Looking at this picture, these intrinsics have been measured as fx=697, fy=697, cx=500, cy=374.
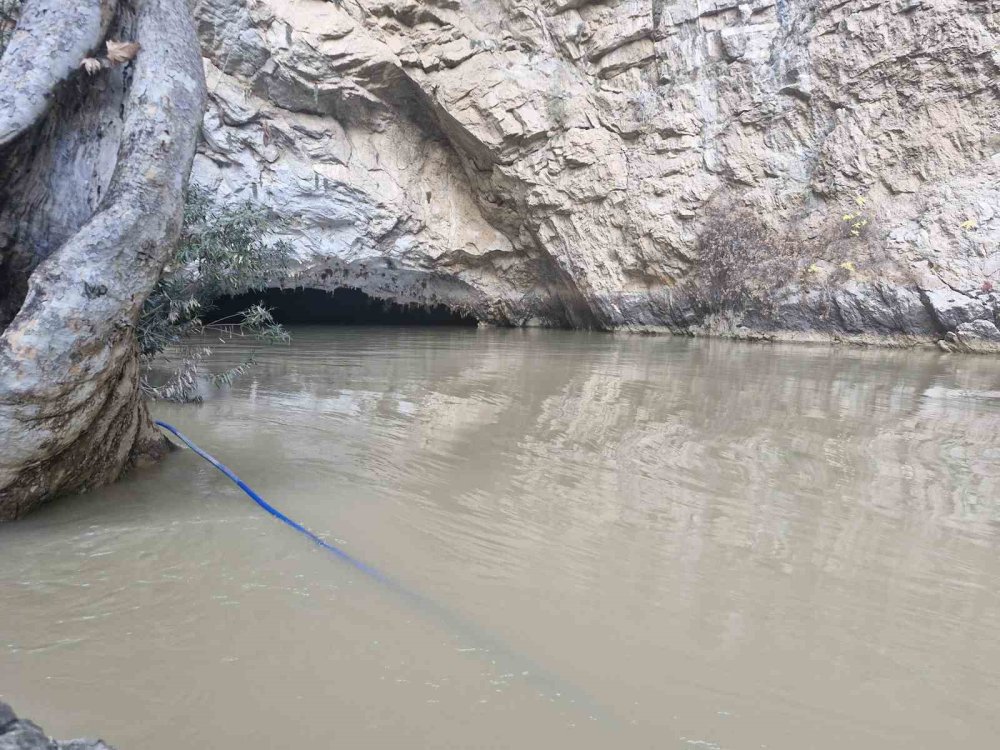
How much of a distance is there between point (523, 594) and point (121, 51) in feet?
8.80

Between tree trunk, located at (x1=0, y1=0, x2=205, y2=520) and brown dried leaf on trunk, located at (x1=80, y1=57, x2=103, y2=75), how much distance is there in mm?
28

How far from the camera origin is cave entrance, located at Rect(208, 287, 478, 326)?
15609 mm

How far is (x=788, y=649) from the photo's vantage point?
1816 mm

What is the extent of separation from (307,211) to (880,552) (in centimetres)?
1178

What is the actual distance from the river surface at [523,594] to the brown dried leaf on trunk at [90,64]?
1.75 m

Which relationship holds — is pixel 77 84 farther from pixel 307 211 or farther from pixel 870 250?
pixel 870 250

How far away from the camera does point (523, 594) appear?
6.97 feet

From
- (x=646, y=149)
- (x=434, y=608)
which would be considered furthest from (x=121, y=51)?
(x=646, y=149)

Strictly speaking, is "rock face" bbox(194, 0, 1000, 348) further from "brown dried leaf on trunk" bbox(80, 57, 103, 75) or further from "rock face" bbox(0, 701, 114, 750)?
"rock face" bbox(0, 701, 114, 750)

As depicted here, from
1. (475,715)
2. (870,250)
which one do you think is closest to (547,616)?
(475,715)

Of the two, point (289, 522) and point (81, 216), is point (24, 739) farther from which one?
point (81, 216)

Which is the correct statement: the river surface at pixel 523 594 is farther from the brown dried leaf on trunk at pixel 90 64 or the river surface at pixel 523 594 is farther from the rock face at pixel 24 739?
the brown dried leaf on trunk at pixel 90 64

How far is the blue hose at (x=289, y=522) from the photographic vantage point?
7.40ft

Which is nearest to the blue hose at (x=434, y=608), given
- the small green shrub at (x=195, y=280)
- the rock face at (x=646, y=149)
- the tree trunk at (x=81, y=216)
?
the tree trunk at (x=81, y=216)
